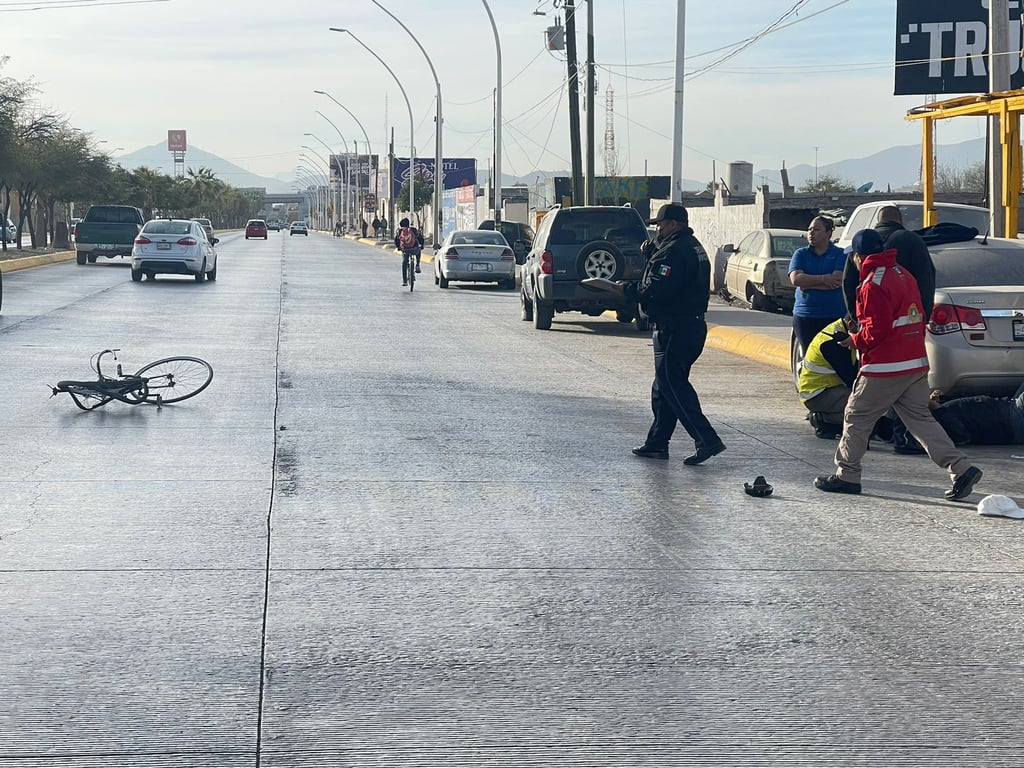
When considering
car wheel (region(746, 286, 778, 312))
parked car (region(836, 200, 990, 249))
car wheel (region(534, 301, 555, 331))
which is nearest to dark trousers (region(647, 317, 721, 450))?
parked car (region(836, 200, 990, 249))

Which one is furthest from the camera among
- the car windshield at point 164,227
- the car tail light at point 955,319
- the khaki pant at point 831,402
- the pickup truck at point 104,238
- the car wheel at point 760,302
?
the pickup truck at point 104,238

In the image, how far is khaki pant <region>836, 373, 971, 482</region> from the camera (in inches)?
339

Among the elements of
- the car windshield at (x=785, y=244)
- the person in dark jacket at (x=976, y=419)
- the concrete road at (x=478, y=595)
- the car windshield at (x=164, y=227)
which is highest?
the car windshield at (x=164, y=227)

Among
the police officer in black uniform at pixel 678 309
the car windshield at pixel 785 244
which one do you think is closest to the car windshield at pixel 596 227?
the car windshield at pixel 785 244

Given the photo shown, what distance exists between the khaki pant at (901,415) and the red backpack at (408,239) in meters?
22.2

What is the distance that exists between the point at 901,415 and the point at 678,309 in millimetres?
1723

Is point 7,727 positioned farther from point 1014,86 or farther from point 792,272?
point 1014,86

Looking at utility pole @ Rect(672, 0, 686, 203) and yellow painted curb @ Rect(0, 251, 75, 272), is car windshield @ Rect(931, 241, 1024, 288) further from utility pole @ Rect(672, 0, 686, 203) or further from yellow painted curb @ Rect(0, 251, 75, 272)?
yellow painted curb @ Rect(0, 251, 75, 272)

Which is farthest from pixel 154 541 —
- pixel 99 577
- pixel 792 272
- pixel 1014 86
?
pixel 1014 86

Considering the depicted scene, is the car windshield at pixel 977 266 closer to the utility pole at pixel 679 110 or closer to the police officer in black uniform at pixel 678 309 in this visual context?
the police officer in black uniform at pixel 678 309

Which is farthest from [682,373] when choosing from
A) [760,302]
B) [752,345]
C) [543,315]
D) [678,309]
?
[760,302]

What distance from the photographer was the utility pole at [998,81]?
19.8m

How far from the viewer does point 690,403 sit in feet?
32.0

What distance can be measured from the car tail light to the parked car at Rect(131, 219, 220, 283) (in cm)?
2541
